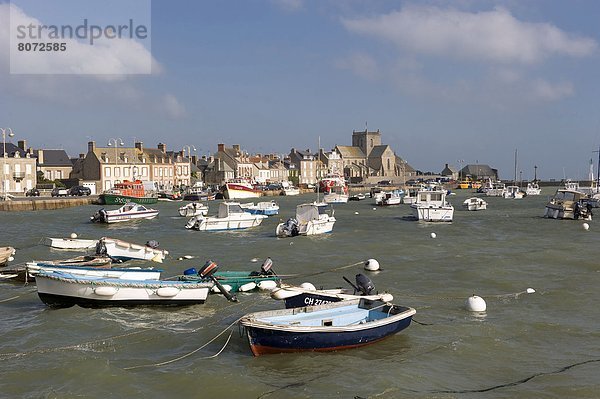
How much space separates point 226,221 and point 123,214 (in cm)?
1236

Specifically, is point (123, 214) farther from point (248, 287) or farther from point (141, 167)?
point (141, 167)

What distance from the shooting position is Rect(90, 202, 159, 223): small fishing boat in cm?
5653

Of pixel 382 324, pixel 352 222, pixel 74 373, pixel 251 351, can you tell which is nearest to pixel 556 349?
pixel 382 324

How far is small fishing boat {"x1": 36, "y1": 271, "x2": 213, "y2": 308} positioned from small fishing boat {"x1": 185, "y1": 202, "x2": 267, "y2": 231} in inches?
1155

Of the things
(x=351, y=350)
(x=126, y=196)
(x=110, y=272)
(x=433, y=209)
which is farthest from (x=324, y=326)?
(x=126, y=196)

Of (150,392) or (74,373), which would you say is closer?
(150,392)

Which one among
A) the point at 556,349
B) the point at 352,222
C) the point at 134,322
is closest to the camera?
the point at 556,349

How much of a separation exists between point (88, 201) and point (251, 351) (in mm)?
79863

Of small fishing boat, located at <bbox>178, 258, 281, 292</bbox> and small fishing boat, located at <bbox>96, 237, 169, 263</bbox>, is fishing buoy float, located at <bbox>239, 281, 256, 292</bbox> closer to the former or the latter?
small fishing boat, located at <bbox>178, 258, 281, 292</bbox>

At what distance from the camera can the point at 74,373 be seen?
1519cm

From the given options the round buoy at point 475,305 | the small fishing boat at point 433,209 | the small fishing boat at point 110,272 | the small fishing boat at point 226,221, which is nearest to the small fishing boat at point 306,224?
the small fishing boat at point 226,221

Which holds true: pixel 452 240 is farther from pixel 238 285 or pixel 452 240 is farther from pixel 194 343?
pixel 194 343

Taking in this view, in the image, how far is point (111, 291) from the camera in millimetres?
20516

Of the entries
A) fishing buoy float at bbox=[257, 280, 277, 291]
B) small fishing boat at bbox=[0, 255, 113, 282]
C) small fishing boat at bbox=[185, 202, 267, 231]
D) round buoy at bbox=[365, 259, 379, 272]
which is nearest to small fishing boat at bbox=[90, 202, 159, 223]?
small fishing boat at bbox=[185, 202, 267, 231]
